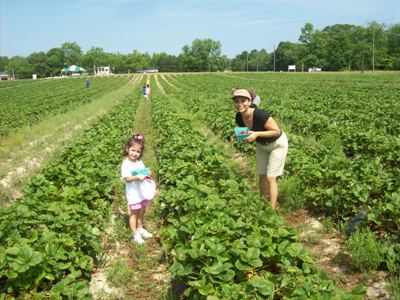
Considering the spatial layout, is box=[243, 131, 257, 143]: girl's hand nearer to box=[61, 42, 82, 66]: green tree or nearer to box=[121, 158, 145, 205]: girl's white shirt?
box=[121, 158, 145, 205]: girl's white shirt

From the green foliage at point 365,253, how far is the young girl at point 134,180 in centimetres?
248

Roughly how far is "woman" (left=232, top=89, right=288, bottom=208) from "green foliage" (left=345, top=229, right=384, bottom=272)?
135cm

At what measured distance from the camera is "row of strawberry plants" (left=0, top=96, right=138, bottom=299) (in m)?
3.15

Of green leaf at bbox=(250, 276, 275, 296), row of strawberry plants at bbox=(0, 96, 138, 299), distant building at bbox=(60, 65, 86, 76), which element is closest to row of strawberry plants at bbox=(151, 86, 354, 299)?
green leaf at bbox=(250, 276, 275, 296)

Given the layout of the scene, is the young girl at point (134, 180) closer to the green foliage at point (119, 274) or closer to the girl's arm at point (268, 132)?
the green foliage at point (119, 274)

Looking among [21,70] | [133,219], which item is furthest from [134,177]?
[21,70]

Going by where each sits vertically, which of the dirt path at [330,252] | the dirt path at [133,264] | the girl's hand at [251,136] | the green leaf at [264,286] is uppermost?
the girl's hand at [251,136]

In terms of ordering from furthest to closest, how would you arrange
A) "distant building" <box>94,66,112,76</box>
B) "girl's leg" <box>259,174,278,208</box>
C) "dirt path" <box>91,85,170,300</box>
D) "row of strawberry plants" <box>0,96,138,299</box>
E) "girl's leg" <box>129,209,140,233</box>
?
"distant building" <box>94,66,112,76</box> → "girl's leg" <box>259,174,278,208</box> → "girl's leg" <box>129,209,140,233</box> → "dirt path" <box>91,85,170,300</box> → "row of strawberry plants" <box>0,96,138,299</box>

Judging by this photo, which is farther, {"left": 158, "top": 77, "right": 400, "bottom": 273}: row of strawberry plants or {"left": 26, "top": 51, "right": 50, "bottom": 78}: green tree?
{"left": 26, "top": 51, "right": 50, "bottom": 78}: green tree

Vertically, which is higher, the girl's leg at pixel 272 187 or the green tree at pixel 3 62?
the green tree at pixel 3 62

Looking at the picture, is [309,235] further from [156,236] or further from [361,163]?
[156,236]

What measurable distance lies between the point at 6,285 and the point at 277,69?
10779 centimetres

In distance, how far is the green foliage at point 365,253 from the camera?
3693mm

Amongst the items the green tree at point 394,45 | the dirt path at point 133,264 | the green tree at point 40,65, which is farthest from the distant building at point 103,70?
the dirt path at point 133,264
